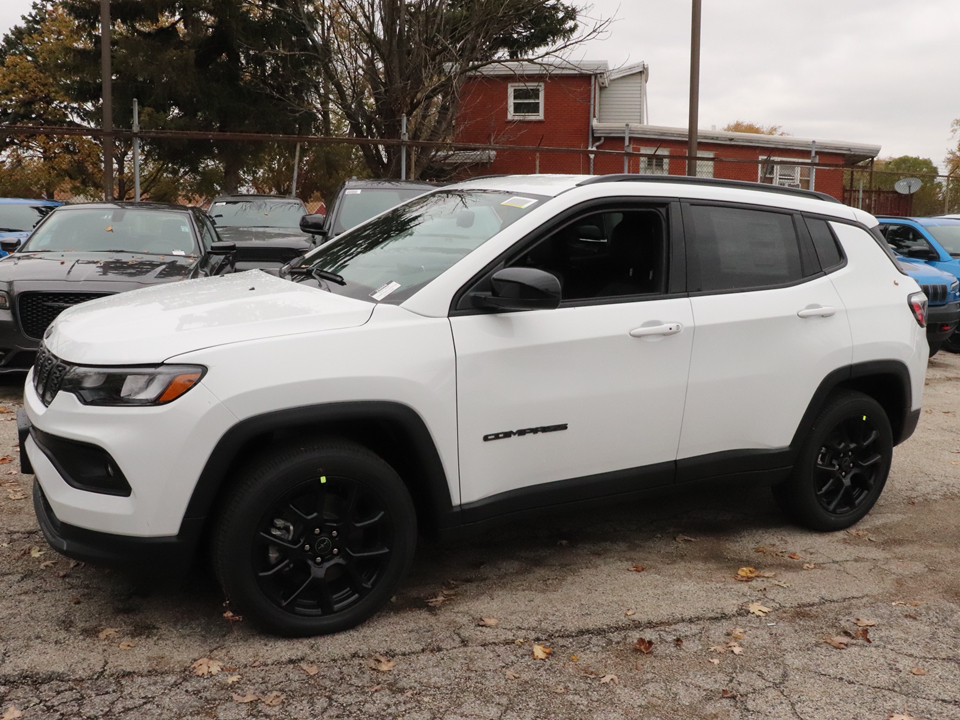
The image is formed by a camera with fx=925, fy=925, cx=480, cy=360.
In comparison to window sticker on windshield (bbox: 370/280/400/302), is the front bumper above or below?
below

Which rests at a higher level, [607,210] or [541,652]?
[607,210]

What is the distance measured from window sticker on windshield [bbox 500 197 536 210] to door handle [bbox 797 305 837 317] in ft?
4.79

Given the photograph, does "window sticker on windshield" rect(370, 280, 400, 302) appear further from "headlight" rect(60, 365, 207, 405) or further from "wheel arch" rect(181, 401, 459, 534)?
"headlight" rect(60, 365, 207, 405)

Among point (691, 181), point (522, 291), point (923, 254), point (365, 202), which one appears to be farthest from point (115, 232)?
point (923, 254)

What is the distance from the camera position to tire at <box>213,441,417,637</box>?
10.8 feet

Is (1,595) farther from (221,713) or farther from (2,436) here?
(2,436)

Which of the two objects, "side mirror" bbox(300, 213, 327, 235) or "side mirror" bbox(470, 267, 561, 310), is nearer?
"side mirror" bbox(470, 267, 561, 310)

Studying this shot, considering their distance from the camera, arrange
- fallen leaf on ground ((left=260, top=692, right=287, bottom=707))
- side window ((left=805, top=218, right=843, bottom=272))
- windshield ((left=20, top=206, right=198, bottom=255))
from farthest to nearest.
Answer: windshield ((left=20, top=206, right=198, bottom=255))
side window ((left=805, top=218, right=843, bottom=272))
fallen leaf on ground ((left=260, top=692, right=287, bottom=707))

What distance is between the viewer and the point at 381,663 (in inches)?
132

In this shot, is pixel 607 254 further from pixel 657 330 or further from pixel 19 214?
pixel 19 214

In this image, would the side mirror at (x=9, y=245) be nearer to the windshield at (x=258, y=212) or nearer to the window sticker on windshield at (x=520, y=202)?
the windshield at (x=258, y=212)

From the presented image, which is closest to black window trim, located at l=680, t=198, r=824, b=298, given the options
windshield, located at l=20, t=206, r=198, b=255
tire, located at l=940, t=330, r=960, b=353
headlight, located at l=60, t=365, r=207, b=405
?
headlight, located at l=60, t=365, r=207, b=405

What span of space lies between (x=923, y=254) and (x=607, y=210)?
9978 mm

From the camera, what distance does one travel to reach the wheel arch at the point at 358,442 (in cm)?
322
